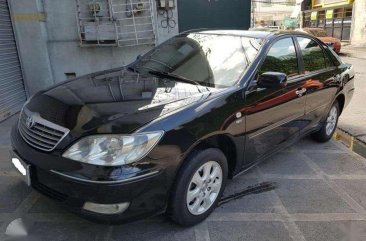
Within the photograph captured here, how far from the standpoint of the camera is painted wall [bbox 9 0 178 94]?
650 centimetres

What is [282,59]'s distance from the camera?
3746mm

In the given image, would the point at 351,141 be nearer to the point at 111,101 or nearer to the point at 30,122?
the point at 111,101

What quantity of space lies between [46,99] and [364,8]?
23671 millimetres

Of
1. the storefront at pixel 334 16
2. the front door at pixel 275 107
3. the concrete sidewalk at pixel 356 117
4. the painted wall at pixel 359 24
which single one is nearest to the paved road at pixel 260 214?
the front door at pixel 275 107

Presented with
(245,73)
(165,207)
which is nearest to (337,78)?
(245,73)

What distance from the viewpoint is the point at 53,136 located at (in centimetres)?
247

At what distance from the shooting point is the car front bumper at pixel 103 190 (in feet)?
7.45

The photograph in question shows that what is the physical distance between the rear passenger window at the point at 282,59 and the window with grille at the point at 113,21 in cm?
376

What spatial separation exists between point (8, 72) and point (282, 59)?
15.8 ft

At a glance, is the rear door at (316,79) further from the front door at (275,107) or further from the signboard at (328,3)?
the signboard at (328,3)

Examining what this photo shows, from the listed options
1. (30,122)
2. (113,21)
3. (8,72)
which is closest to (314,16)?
(113,21)

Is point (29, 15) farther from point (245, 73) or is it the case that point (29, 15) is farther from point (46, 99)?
point (245, 73)

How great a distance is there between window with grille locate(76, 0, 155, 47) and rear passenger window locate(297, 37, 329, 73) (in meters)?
3.56

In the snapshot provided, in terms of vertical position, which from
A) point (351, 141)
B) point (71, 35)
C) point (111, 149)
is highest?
point (71, 35)
